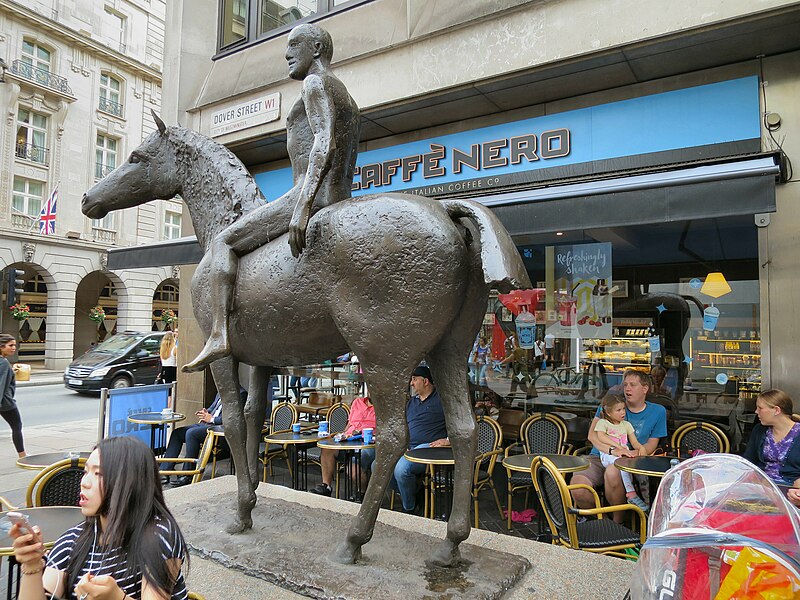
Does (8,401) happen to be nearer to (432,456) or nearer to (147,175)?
(147,175)

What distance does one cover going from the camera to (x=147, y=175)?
11.7 feet

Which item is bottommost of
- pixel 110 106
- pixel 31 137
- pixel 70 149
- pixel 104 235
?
pixel 104 235

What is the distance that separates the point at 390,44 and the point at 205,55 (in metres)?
4.20

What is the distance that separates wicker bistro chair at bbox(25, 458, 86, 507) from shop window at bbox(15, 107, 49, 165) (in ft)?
88.8

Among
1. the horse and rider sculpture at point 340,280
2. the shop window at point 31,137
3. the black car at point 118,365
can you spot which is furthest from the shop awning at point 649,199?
the shop window at point 31,137

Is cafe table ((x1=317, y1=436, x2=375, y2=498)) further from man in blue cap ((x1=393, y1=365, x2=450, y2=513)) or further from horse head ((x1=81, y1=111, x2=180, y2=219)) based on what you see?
horse head ((x1=81, y1=111, x2=180, y2=219))

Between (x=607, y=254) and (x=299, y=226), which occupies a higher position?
(x=607, y=254)

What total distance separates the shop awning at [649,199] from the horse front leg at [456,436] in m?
2.27

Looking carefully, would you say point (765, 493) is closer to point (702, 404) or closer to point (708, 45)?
point (708, 45)

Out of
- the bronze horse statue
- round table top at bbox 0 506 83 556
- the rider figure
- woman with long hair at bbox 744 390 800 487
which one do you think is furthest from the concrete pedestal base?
woman with long hair at bbox 744 390 800 487

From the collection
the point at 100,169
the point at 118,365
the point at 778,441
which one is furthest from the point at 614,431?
the point at 100,169

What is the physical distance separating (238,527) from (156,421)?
14.0 ft

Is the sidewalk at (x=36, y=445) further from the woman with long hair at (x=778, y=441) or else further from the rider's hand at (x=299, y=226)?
the woman with long hair at (x=778, y=441)

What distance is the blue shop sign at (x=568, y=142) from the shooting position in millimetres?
5645
